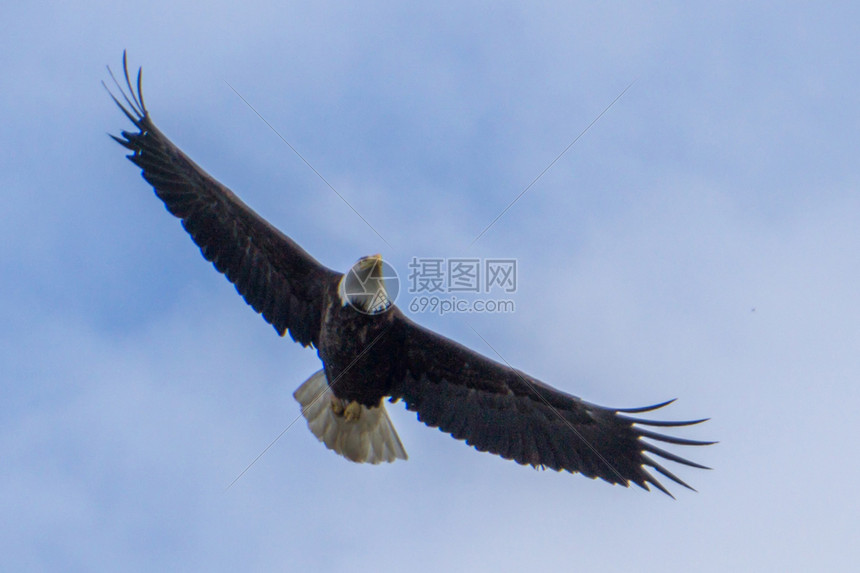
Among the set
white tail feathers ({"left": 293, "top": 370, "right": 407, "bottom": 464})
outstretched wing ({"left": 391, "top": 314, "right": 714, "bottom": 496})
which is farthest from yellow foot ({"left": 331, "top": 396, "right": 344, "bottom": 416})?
outstretched wing ({"left": 391, "top": 314, "right": 714, "bottom": 496})

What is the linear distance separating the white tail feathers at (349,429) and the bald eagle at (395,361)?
0.53 metres

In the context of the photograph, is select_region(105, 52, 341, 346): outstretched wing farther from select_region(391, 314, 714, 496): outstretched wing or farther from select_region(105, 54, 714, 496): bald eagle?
select_region(391, 314, 714, 496): outstretched wing

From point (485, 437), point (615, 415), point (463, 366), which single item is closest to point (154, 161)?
point (463, 366)

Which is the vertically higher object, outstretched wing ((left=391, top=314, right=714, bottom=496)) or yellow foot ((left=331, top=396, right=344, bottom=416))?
outstretched wing ((left=391, top=314, right=714, bottom=496))

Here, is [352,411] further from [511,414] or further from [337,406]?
[511,414]

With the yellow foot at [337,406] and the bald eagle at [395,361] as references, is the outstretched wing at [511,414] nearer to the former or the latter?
the bald eagle at [395,361]

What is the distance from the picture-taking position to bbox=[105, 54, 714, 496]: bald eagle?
23.4 ft

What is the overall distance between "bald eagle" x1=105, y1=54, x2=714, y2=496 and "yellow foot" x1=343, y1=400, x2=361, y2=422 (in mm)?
325

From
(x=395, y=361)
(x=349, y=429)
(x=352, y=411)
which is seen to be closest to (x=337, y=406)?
(x=352, y=411)

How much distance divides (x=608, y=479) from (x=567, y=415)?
0.57 meters

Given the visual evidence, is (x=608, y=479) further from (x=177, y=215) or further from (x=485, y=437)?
(x=177, y=215)

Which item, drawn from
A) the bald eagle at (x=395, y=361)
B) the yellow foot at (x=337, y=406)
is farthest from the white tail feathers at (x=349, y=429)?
the bald eagle at (x=395, y=361)

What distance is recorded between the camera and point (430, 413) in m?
7.43

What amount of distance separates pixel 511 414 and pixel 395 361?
1002 mm
